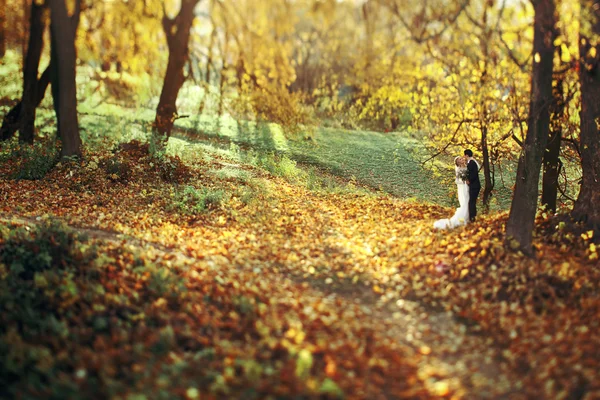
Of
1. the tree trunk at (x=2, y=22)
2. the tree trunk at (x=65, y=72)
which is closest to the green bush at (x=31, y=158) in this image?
the tree trunk at (x=65, y=72)

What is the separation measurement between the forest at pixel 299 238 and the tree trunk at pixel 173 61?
8 cm

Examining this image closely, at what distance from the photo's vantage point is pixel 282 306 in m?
6.92

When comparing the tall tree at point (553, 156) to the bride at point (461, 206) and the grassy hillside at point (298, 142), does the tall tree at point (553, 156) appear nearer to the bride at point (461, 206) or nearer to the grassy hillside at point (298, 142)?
the bride at point (461, 206)

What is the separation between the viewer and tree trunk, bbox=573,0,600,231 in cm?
884

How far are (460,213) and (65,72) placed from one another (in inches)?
454

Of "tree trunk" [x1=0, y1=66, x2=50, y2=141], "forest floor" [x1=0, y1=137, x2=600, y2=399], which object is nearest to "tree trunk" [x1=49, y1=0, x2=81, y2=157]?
"forest floor" [x1=0, y1=137, x2=600, y2=399]

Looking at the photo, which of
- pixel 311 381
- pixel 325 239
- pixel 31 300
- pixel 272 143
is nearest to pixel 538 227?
pixel 325 239

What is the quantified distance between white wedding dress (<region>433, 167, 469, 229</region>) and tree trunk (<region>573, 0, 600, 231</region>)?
2.39 m

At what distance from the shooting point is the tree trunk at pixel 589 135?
29.0 feet

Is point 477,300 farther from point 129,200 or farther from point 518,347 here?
point 129,200

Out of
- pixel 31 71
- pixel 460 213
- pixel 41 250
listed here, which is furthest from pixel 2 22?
pixel 460 213

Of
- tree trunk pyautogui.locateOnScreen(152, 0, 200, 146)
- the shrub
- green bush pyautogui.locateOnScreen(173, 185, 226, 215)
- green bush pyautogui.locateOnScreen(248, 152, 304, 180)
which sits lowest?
green bush pyautogui.locateOnScreen(173, 185, 226, 215)

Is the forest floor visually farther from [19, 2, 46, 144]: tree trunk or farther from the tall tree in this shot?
[19, 2, 46, 144]: tree trunk

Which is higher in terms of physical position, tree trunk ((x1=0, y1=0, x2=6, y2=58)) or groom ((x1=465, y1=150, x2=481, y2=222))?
tree trunk ((x1=0, y1=0, x2=6, y2=58))
